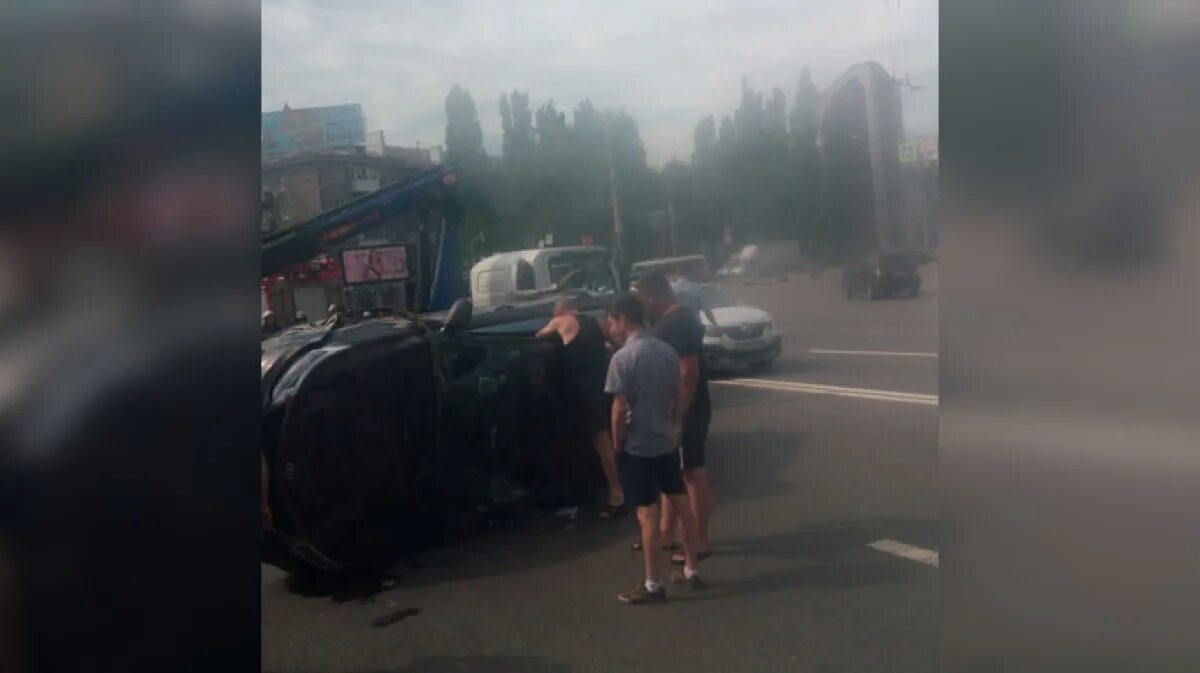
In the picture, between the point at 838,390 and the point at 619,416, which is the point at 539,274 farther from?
the point at 838,390

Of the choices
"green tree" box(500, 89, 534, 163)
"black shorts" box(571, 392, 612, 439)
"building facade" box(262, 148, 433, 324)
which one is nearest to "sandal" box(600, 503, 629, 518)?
"black shorts" box(571, 392, 612, 439)

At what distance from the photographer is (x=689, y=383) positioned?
62.4 inches

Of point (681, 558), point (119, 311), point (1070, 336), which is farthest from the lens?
point (119, 311)

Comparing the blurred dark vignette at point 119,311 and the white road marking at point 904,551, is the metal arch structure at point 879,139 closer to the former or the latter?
the white road marking at point 904,551

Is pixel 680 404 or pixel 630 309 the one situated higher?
pixel 630 309

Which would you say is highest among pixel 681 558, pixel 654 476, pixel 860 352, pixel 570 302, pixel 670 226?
pixel 670 226

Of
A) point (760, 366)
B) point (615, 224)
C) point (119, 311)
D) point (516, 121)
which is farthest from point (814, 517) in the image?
point (119, 311)

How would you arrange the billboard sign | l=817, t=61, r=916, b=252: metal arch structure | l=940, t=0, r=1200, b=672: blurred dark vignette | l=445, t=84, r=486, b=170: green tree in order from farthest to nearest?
the billboard sign
l=445, t=84, r=486, b=170: green tree
l=817, t=61, r=916, b=252: metal arch structure
l=940, t=0, r=1200, b=672: blurred dark vignette

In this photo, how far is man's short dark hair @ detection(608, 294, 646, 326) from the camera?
61.0 inches

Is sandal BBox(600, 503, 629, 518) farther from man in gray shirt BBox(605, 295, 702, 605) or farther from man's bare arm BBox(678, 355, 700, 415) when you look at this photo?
man's bare arm BBox(678, 355, 700, 415)

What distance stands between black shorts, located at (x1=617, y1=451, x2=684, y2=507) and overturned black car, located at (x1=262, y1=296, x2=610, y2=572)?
0.09 metres

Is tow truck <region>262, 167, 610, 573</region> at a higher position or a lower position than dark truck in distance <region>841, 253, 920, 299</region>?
lower

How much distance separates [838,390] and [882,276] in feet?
0.69

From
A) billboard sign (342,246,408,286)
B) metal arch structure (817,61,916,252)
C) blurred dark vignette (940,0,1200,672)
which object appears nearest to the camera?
blurred dark vignette (940,0,1200,672)
